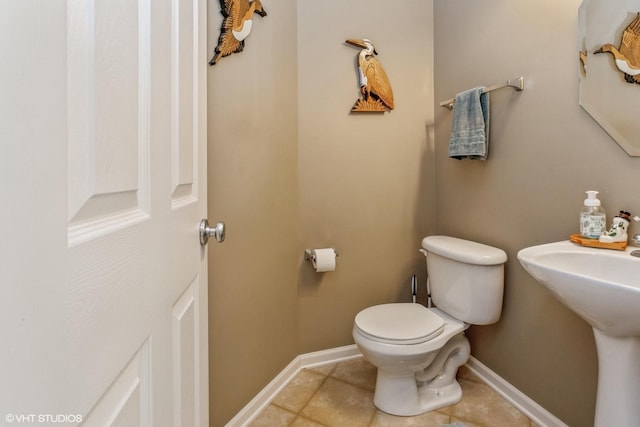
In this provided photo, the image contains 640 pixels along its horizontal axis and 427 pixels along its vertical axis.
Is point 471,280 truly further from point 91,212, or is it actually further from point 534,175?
point 91,212

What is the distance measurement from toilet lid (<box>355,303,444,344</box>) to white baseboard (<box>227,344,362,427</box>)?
0.48m

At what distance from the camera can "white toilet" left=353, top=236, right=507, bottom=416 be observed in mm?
1387

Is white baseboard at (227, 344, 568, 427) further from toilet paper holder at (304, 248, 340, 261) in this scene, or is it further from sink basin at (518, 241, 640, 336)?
sink basin at (518, 241, 640, 336)

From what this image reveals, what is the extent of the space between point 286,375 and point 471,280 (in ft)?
3.47

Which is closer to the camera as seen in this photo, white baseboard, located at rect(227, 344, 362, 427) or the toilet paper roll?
white baseboard, located at rect(227, 344, 362, 427)

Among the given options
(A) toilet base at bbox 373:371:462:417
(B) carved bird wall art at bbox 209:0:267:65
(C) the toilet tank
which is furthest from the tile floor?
(B) carved bird wall art at bbox 209:0:267:65

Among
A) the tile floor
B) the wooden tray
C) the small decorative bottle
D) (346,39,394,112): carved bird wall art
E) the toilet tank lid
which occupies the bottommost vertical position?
the tile floor

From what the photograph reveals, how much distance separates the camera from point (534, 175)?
1406 millimetres

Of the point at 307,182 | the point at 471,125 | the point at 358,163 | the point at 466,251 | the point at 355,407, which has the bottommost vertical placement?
the point at 355,407

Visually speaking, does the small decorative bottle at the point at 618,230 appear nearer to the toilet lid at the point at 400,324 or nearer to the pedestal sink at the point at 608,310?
the pedestal sink at the point at 608,310

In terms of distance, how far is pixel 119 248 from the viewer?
41 centimetres

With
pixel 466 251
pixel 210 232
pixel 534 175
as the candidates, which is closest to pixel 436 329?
pixel 466 251

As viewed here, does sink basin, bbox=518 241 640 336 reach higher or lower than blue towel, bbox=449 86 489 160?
lower

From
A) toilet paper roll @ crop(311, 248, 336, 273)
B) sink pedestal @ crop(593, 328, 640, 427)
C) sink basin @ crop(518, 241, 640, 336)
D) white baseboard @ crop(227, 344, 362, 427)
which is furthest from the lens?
toilet paper roll @ crop(311, 248, 336, 273)
